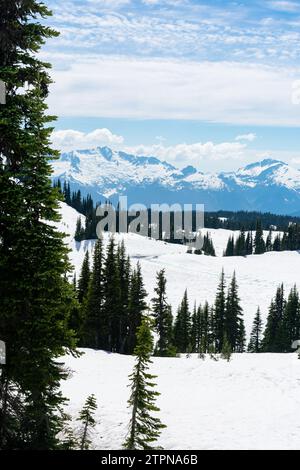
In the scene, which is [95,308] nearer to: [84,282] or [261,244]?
[84,282]

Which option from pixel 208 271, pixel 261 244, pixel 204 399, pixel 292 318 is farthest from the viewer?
pixel 261 244

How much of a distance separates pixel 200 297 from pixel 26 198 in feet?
313

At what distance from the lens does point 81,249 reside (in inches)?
5807

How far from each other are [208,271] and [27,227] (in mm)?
116215

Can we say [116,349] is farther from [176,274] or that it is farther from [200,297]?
[176,274]

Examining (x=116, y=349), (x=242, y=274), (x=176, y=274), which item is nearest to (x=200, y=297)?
(x=176, y=274)

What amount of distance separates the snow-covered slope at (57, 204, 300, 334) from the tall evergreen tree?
80.4 meters

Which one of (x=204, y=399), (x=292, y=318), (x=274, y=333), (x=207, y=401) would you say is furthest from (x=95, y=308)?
(x=292, y=318)

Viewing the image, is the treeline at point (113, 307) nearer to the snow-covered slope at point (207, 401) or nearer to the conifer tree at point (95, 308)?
the conifer tree at point (95, 308)

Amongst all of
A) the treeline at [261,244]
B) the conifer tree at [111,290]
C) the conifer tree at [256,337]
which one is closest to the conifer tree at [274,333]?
the conifer tree at [256,337]

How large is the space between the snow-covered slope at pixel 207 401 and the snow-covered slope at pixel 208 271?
202 ft

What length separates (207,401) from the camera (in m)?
23.0

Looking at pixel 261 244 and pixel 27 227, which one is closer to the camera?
pixel 27 227

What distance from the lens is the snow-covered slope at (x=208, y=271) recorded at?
4171 inches
